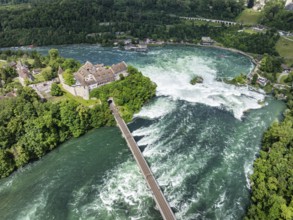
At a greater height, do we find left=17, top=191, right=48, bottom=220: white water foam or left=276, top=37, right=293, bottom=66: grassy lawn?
left=276, top=37, right=293, bottom=66: grassy lawn

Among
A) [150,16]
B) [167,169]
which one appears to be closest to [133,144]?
[167,169]

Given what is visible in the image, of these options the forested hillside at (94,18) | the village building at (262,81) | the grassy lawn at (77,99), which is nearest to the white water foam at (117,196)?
the grassy lawn at (77,99)

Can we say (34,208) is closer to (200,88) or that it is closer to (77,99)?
(77,99)

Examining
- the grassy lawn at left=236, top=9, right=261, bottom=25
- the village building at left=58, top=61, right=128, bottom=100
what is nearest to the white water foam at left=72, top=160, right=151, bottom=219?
the village building at left=58, top=61, right=128, bottom=100

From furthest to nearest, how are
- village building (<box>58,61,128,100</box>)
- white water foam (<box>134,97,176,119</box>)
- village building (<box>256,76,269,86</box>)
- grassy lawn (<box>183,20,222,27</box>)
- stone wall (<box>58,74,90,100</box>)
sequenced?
grassy lawn (<box>183,20,222,27</box>), village building (<box>256,76,269,86</box>), village building (<box>58,61,128,100</box>), stone wall (<box>58,74,90,100</box>), white water foam (<box>134,97,176,119</box>)

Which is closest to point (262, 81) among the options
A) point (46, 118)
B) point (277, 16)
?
point (46, 118)

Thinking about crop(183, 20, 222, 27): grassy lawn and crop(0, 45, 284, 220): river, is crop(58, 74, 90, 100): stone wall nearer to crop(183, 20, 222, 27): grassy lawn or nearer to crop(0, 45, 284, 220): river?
crop(0, 45, 284, 220): river
